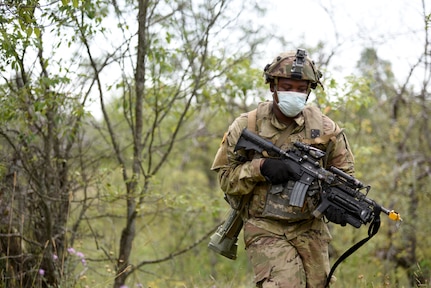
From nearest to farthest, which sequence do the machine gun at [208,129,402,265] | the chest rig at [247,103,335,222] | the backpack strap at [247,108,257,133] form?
the machine gun at [208,129,402,265] → the chest rig at [247,103,335,222] → the backpack strap at [247,108,257,133]

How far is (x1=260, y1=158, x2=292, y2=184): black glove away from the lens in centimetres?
351

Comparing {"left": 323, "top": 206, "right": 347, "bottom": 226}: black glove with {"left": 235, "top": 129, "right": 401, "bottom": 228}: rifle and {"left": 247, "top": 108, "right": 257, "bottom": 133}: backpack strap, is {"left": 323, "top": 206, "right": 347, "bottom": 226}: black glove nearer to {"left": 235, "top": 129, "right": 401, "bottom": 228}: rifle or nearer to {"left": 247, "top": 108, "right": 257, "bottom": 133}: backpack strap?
{"left": 235, "top": 129, "right": 401, "bottom": 228}: rifle

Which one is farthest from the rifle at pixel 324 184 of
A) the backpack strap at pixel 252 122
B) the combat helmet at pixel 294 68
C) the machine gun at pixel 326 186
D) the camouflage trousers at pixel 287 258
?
the combat helmet at pixel 294 68

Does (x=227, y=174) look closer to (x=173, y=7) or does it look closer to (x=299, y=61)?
(x=299, y=61)

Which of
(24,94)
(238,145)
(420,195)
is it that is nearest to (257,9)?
(24,94)

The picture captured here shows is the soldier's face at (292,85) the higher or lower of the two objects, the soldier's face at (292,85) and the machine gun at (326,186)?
the higher

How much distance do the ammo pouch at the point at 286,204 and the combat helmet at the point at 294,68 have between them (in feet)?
2.03

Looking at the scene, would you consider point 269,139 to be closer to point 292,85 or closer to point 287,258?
point 292,85

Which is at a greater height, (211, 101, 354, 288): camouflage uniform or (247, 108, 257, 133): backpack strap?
(247, 108, 257, 133): backpack strap

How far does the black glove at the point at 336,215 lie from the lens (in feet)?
11.4

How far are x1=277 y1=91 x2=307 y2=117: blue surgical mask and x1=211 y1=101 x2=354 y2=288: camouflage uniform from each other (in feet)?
0.31

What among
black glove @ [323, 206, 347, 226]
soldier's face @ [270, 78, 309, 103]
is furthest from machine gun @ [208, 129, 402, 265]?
soldier's face @ [270, 78, 309, 103]

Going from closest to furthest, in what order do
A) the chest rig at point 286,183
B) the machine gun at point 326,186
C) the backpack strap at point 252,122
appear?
the machine gun at point 326,186
the chest rig at point 286,183
the backpack strap at point 252,122

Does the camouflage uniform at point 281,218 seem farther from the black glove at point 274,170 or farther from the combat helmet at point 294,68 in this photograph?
the combat helmet at point 294,68
